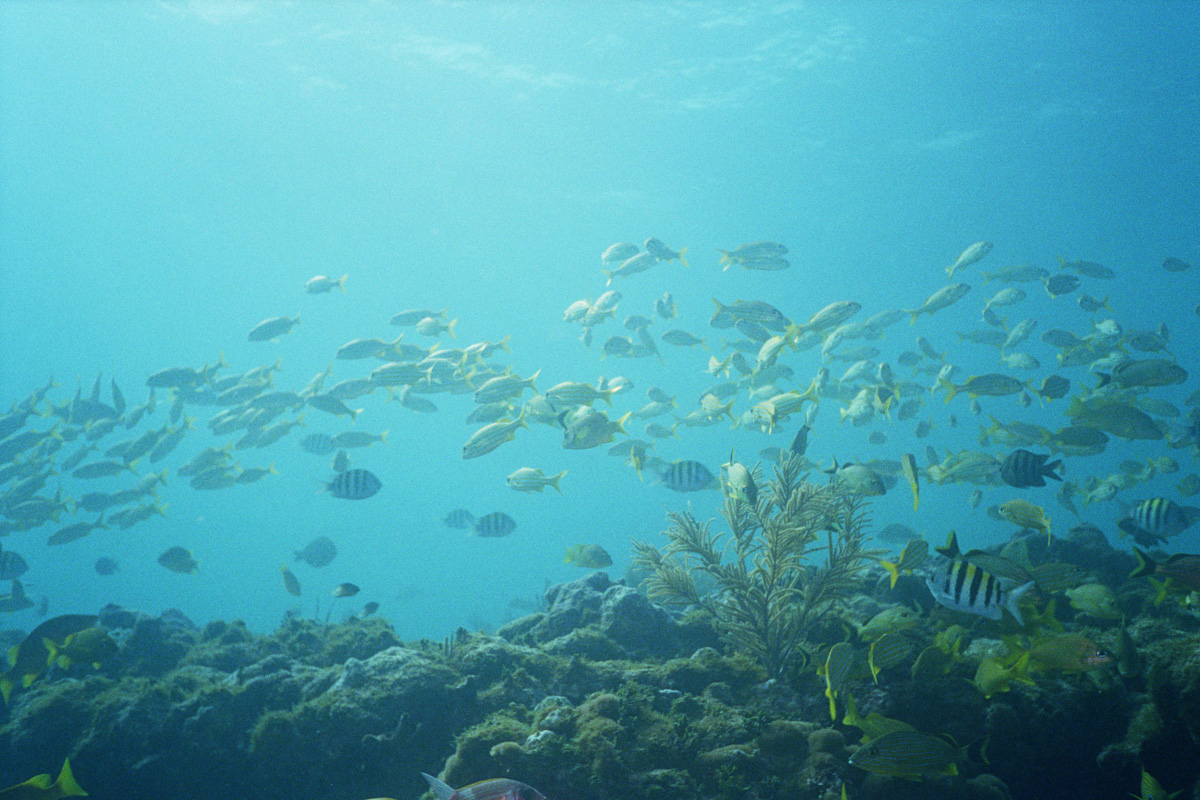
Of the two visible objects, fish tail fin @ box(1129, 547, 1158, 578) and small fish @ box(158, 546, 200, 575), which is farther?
small fish @ box(158, 546, 200, 575)

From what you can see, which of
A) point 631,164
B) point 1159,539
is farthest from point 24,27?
point 1159,539

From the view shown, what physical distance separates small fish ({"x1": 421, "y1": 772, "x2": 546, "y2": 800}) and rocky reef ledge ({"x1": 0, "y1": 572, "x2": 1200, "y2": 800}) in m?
1.16

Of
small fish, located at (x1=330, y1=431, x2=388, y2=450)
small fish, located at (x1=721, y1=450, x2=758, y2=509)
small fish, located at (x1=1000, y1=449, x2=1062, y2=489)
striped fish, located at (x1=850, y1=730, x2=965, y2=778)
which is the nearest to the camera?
striped fish, located at (x1=850, y1=730, x2=965, y2=778)

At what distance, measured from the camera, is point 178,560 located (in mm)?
10367

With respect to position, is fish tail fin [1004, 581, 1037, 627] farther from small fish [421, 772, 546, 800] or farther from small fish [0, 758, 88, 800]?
small fish [0, 758, 88, 800]

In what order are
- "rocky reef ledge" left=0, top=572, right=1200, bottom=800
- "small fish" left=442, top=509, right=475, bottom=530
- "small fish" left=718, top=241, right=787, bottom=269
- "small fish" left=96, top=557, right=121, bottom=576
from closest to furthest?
1. "rocky reef ledge" left=0, top=572, right=1200, bottom=800
2. "small fish" left=718, top=241, right=787, bottom=269
3. "small fish" left=442, top=509, right=475, bottom=530
4. "small fish" left=96, top=557, right=121, bottom=576

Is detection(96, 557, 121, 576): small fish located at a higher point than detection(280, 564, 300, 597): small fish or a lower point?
higher

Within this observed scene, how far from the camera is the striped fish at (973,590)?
10.9 ft

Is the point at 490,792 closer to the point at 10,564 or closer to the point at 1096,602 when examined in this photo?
the point at 1096,602

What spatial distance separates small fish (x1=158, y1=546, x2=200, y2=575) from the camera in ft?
33.4

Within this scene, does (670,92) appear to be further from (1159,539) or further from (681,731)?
(681,731)

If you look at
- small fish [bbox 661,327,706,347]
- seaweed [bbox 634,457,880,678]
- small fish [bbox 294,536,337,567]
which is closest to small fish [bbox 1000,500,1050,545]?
seaweed [bbox 634,457,880,678]

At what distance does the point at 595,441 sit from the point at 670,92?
94.5ft

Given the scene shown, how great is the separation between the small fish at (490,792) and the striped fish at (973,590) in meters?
2.52
